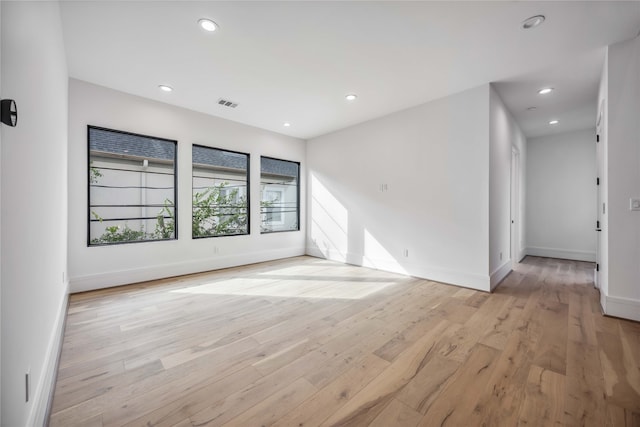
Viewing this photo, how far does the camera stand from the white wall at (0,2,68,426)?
105 centimetres

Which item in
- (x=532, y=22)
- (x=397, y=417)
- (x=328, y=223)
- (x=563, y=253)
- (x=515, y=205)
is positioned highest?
(x=532, y=22)

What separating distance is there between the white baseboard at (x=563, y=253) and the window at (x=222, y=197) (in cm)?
659

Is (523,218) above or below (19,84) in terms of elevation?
below

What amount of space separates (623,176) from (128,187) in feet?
19.3

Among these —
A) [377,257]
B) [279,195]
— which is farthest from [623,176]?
[279,195]

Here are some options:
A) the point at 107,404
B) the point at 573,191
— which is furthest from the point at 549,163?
the point at 107,404

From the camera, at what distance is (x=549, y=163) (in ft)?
19.5

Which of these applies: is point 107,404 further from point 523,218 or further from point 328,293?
point 523,218

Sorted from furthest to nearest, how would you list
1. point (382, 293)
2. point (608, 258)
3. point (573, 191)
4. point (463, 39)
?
point (573, 191) → point (382, 293) → point (608, 258) → point (463, 39)

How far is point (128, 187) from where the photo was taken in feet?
11.9

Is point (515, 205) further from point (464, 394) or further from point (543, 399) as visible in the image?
point (464, 394)

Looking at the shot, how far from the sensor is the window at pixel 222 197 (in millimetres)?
4941

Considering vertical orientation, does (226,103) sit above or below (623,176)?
above

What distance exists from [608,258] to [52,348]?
5.03m
